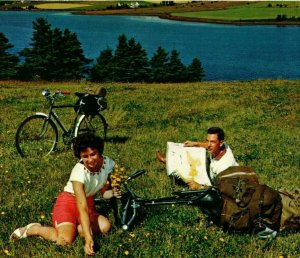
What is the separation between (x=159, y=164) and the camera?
10.2 meters

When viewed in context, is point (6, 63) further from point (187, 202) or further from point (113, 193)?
point (187, 202)

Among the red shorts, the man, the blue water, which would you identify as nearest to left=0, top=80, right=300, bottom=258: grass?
the red shorts

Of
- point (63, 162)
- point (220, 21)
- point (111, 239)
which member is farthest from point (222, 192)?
point (220, 21)

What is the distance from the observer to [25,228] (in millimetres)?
6160

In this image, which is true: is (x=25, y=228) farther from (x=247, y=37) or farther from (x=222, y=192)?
(x=247, y=37)

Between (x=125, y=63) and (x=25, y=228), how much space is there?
208 ft

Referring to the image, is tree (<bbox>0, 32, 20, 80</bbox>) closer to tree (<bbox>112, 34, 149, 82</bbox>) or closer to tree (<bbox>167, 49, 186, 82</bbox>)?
tree (<bbox>112, 34, 149, 82</bbox>)

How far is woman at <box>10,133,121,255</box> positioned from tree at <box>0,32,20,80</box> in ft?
181

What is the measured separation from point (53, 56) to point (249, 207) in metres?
61.8

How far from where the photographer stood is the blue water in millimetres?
82438

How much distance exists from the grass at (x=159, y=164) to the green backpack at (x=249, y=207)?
19 cm

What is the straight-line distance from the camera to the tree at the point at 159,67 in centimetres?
7125

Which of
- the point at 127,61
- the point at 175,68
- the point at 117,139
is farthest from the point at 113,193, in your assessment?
the point at 175,68

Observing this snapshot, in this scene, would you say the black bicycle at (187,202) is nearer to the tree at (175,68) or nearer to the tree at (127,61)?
the tree at (127,61)
